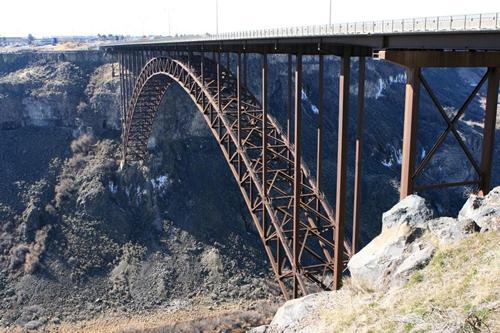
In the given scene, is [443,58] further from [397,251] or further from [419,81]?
[397,251]

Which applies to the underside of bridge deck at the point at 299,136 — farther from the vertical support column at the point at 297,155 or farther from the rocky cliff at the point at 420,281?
the rocky cliff at the point at 420,281

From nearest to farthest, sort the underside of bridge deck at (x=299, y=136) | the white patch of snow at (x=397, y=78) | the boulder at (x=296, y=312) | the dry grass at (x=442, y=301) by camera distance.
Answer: the dry grass at (x=442, y=301), the underside of bridge deck at (x=299, y=136), the boulder at (x=296, y=312), the white patch of snow at (x=397, y=78)

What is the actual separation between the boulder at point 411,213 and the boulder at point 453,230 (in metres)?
0.37

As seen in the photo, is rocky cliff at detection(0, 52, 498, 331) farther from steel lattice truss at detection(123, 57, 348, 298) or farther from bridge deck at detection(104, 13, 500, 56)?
bridge deck at detection(104, 13, 500, 56)

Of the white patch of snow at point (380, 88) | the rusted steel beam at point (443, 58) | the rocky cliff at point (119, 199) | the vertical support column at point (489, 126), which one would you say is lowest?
the rocky cliff at point (119, 199)

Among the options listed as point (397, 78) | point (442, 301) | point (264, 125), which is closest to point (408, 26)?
point (442, 301)

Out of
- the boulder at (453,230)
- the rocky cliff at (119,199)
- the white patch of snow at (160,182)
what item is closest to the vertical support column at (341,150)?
the boulder at (453,230)

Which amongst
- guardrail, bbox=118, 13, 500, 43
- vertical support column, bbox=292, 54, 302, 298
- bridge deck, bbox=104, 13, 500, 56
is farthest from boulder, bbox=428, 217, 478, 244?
vertical support column, bbox=292, 54, 302, 298

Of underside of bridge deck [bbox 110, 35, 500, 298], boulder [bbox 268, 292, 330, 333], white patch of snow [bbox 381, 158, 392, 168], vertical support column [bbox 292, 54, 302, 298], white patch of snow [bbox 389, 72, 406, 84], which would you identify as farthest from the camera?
white patch of snow [bbox 389, 72, 406, 84]

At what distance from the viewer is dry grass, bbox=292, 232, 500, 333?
812cm

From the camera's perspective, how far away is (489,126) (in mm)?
12844

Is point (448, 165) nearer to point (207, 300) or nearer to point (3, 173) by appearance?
point (207, 300)

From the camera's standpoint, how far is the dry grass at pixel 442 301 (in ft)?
26.6

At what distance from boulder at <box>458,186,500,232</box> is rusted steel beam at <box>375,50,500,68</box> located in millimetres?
3185
